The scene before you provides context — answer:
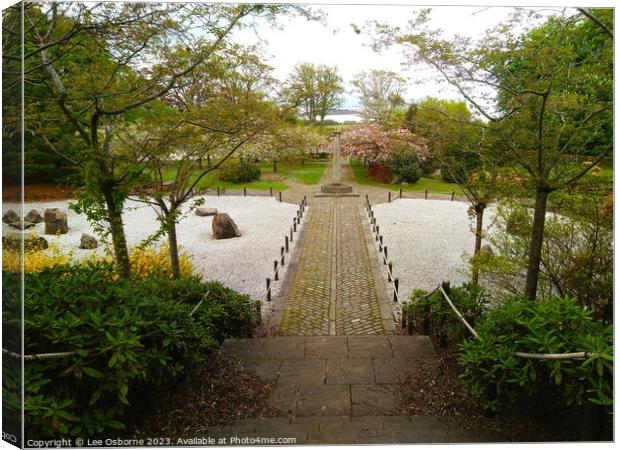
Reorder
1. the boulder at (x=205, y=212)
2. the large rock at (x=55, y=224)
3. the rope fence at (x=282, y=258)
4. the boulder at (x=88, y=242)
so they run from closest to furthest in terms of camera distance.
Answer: the rope fence at (x=282, y=258)
the large rock at (x=55, y=224)
the boulder at (x=88, y=242)
the boulder at (x=205, y=212)

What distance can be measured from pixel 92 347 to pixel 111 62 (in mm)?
3156

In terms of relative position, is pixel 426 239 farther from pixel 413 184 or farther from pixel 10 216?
pixel 10 216

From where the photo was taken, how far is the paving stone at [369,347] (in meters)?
4.08

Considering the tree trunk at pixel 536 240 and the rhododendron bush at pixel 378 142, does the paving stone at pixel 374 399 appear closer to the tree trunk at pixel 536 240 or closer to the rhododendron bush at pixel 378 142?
the tree trunk at pixel 536 240

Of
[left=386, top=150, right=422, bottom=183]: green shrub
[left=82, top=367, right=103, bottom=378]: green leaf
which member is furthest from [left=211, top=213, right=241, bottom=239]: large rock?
[left=82, top=367, right=103, bottom=378]: green leaf

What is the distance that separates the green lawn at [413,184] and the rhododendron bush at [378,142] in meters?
1.13

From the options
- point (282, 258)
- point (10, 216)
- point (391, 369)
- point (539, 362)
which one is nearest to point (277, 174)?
point (282, 258)

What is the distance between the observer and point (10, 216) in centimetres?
306

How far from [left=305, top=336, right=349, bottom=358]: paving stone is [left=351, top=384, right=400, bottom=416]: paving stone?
2.35 ft

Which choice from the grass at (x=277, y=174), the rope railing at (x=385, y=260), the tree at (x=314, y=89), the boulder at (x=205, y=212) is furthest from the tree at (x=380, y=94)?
the boulder at (x=205, y=212)

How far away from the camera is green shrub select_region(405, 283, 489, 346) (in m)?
4.12

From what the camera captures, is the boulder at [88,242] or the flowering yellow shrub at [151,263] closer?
the flowering yellow shrub at [151,263]

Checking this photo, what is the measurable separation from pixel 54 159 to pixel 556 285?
6.28 meters

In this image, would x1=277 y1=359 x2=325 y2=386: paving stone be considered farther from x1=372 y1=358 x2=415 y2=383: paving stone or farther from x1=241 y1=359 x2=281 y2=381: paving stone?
x1=372 y1=358 x2=415 y2=383: paving stone
